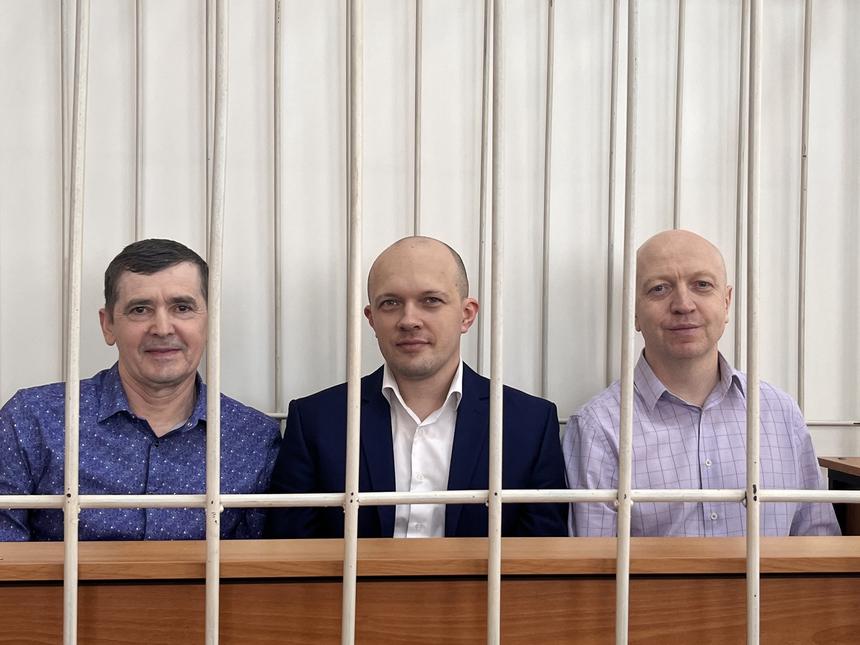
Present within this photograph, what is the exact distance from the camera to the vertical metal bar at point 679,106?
2174mm

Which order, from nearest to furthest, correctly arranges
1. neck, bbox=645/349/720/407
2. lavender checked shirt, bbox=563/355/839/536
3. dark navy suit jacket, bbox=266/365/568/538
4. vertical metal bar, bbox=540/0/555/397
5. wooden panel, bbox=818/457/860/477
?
dark navy suit jacket, bbox=266/365/568/538
lavender checked shirt, bbox=563/355/839/536
neck, bbox=645/349/720/407
wooden panel, bbox=818/457/860/477
vertical metal bar, bbox=540/0/555/397

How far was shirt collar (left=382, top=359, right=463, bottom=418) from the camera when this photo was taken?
1.87m

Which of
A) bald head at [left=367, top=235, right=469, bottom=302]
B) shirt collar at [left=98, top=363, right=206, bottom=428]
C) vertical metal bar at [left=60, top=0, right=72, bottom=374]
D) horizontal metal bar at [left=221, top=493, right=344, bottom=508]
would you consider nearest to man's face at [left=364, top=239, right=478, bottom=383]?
bald head at [left=367, top=235, right=469, bottom=302]

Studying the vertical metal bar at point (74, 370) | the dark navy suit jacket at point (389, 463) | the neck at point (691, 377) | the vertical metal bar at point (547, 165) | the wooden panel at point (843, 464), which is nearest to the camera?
the vertical metal bar at point (74, 370)

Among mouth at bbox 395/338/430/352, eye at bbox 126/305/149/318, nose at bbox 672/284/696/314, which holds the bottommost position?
mouth at bbox 395/338/430/352

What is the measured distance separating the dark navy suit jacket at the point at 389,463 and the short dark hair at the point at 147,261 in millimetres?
374

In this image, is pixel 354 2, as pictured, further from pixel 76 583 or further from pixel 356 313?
pixel 76 583

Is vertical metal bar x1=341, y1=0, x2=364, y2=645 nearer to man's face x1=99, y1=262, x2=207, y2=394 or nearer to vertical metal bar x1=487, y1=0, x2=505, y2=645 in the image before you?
vertical metal bar x1=487, y1=0, x2=505, y2=645

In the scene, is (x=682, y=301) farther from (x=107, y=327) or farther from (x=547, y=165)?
(x=107, y=327)

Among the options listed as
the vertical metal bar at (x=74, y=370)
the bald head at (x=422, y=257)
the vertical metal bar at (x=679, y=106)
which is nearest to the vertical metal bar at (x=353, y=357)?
the vertical metal bar at (x=74, y=370)

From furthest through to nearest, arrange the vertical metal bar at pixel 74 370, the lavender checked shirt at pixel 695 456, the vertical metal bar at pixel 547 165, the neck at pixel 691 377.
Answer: the vertical metal bar at pixel 547 165, the neck at pixel 691 377, the lavender checked shirt at pixel 695 456, the vertical metal bar at pixel 74 370

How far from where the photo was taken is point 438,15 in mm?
2180

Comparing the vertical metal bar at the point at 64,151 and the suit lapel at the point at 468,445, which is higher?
the vertical metal bar at the point at 64,151

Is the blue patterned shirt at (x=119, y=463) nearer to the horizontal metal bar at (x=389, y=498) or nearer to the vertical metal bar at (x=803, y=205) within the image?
the horizontal metal bar at (x=389, y=498)
